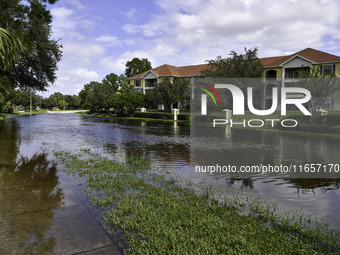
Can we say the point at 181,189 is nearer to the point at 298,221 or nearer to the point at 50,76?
the point at 298,221

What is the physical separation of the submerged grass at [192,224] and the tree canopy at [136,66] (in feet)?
301

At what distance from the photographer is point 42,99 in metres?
117

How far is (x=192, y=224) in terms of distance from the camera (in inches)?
182

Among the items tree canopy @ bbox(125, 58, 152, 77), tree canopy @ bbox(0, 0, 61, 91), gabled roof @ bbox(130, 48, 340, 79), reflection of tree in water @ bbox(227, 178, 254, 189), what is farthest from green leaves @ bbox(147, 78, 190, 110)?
tree canopy @ bbox(125, 58, 152, 77)

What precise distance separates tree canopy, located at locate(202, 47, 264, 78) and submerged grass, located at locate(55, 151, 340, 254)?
3333 cm

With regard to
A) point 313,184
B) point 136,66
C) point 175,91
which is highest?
point 136,66

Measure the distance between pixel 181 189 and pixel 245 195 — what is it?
5.20 feet

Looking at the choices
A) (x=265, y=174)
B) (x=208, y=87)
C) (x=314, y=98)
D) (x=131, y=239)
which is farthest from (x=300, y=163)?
(x=208, y=87)

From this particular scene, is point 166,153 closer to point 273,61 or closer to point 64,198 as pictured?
point 64,198

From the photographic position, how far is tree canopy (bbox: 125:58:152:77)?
95938 millimetres

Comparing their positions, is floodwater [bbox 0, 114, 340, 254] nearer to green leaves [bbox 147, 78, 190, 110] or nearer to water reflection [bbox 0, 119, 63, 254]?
water reflection [bbox 0, 119, 63, 254]

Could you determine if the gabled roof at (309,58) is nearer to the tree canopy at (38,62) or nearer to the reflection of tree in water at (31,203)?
the tree canopy at (38,62)

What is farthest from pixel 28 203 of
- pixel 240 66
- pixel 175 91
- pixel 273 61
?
pixel 273 61

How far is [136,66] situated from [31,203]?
307 feet
